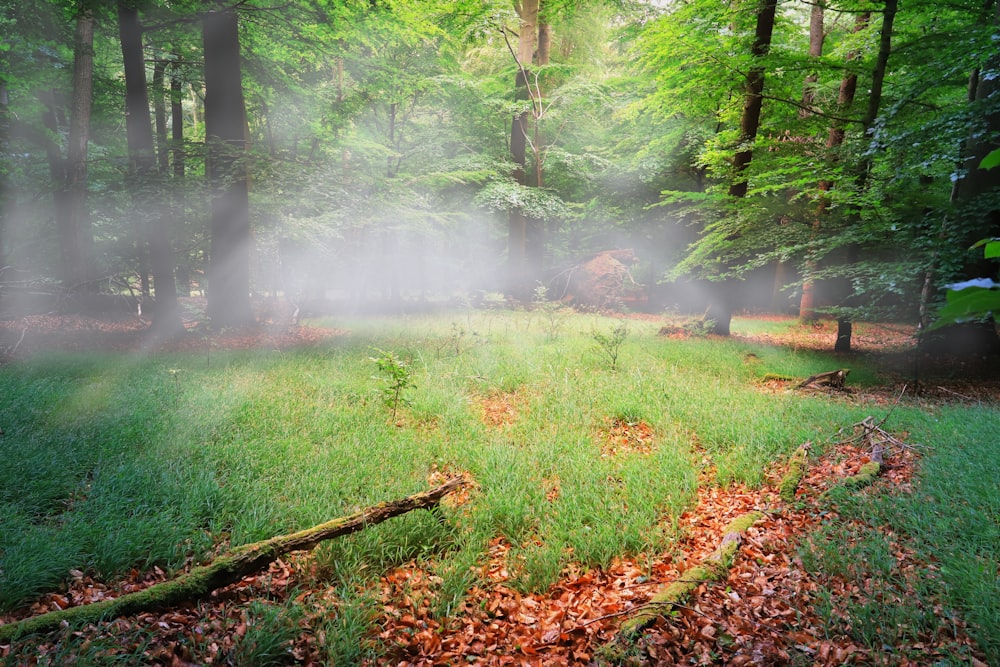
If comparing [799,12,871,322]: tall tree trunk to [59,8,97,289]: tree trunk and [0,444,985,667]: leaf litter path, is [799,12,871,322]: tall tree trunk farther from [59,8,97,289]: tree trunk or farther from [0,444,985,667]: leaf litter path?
[59,8,97,289]: tree trunk

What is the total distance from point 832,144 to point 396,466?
48.1 feet

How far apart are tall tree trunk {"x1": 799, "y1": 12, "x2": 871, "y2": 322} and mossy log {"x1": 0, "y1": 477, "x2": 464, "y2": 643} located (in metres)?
8.03

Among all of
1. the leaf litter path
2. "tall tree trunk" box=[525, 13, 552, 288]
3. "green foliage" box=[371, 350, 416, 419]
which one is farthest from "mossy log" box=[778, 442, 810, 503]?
Answer: "tall tree trunk" box=[525, 13, 552, 288]

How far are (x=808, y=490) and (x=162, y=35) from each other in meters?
16.1

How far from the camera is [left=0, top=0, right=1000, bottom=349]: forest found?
7.27 meters

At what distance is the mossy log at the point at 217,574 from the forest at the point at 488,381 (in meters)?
0.02

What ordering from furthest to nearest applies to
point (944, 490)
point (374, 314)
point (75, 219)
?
point (374, 314) < point (75, 219) < point (944, 490)

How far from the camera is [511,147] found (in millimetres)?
16828

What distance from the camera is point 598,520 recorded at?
3.88 metres

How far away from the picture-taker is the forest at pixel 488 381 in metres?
2.88

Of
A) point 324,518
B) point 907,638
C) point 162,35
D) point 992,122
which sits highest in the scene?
point 162,35

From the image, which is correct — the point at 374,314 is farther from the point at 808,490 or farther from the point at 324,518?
the point at 808,490

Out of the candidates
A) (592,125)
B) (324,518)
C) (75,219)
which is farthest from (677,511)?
(592,125)

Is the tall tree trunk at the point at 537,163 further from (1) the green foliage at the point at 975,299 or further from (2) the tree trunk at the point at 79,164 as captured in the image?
(1) the green foliage at the point at 975,299
